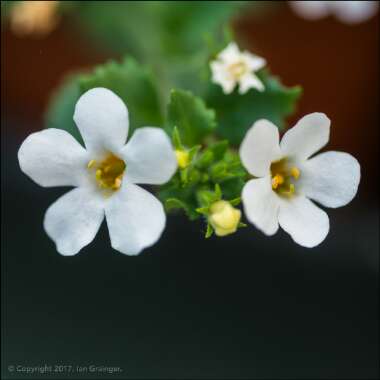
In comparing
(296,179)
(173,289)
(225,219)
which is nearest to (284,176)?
(296,179)

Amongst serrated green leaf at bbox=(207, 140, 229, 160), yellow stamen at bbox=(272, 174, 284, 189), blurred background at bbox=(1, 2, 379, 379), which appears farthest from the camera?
blurred background at bbox=(1, 2, 379, 379)

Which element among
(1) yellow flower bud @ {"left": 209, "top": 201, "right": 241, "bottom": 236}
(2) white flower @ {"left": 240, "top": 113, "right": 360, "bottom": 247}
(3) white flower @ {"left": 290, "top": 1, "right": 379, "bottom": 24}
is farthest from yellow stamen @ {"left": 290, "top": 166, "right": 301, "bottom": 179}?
(3) white flower @ {"left": 290, "top": 1, "right": 379, "bottom": 24}

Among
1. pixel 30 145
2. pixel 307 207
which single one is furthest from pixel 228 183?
pixel 30 145

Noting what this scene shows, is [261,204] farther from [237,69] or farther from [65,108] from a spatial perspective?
[65,108]

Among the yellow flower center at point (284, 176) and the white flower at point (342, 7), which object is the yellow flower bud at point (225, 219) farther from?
the white flower at point (342, 7)

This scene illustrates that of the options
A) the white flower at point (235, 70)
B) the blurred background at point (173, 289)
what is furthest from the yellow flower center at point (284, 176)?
the blurred background at point (173, 289)

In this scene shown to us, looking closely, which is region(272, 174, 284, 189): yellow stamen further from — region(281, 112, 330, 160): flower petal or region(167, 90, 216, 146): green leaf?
region(167, 90, 216, 146): green leaf

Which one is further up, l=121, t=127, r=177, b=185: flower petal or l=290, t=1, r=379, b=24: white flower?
l=290, t=1, r=379, b=24: white flower
